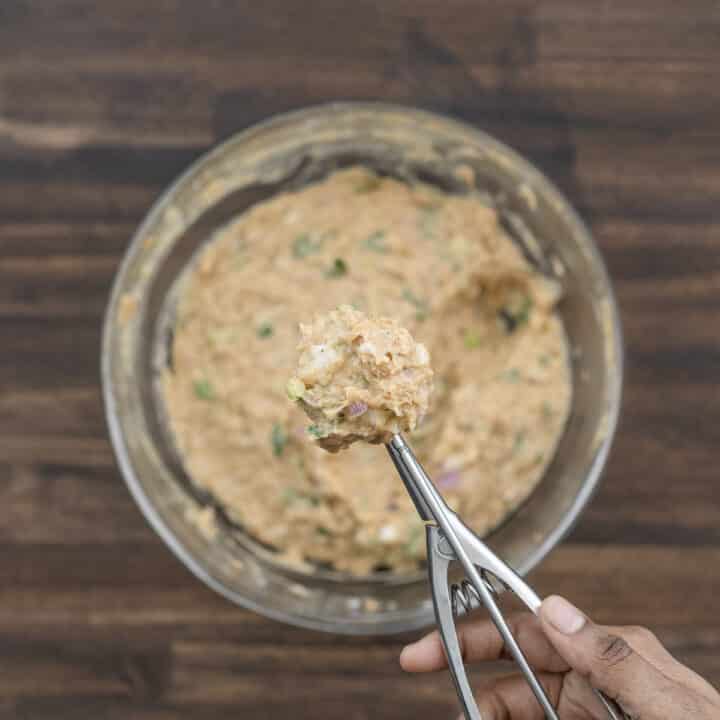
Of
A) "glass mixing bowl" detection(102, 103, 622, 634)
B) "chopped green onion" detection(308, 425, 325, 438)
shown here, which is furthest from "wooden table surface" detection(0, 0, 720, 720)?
"chopped green onion" detection(308, 425, 325, 438)

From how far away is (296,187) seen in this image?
155 cm

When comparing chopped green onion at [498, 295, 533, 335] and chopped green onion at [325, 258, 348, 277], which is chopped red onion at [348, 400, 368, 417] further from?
chopped green onion at [498, 295, 533, 335]

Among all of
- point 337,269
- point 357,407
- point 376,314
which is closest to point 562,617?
point 357,407

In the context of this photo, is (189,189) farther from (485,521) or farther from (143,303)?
(485,521)

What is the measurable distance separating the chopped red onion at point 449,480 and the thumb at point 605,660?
371mm

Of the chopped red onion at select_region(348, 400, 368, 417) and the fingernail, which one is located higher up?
the chopped red onion at select_region(348, 400, 368, 417)

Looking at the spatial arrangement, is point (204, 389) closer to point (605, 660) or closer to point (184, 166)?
point (184, 166)

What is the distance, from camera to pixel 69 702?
1.54m

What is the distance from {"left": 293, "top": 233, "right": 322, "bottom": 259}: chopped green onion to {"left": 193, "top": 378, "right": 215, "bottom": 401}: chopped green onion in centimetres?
25

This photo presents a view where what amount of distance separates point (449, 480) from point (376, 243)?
39 cm

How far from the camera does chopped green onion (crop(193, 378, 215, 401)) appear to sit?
1449 mm

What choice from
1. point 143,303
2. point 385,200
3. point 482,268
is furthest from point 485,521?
point 143,303

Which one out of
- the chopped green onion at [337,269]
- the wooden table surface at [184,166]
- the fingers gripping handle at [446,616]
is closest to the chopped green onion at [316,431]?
the fingers gripping handle at [446,616]

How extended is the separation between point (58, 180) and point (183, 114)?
238mm
